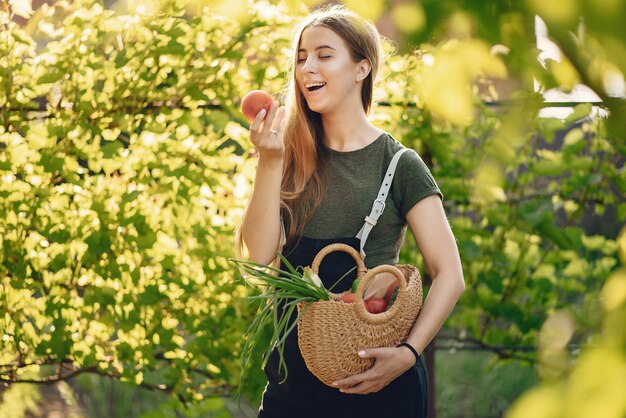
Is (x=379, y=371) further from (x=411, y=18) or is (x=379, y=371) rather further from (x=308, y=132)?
(x=411, y=18)

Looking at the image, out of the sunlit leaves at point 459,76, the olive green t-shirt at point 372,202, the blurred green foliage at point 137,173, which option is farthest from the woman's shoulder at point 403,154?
the sunlit leaves at point 459,76

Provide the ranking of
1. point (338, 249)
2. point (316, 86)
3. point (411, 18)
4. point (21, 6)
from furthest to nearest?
point (21, 6) < point (316, 86) < point (338, 249) < point (411, 18)

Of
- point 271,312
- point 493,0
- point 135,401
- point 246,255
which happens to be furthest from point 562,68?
point 135,401

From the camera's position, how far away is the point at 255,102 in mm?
2387

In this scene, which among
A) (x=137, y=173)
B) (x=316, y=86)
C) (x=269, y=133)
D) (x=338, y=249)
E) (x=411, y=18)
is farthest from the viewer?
(x=137, y=173)

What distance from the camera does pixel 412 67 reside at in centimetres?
365

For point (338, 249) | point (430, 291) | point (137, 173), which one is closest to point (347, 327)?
point (338, 249)

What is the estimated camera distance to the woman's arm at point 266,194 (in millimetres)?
2238

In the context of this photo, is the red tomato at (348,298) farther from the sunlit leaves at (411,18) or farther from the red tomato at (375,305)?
the sunlit leaves at (411,18)

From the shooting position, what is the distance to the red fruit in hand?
2380mm

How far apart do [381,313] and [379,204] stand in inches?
11.2

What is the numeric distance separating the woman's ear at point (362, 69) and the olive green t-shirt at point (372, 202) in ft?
0.70

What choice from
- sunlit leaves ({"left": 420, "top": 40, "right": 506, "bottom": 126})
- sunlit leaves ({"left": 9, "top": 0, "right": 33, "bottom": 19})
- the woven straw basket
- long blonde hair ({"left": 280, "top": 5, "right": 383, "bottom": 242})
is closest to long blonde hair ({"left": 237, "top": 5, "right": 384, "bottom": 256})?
long blonde hair ({"left": 280, "top": 5, "right": 383, "bottom": 242})

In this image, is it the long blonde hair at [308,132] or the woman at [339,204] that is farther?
the long blonde hair at [308,132]
